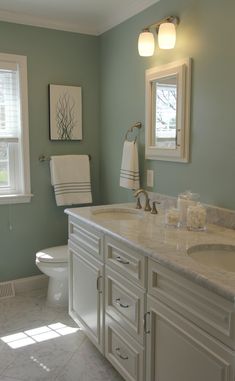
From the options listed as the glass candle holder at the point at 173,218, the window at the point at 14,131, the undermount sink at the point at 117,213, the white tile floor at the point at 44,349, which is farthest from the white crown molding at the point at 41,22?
the white tile floor at the point at 44,349

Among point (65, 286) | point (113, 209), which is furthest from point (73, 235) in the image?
point (65, 286)

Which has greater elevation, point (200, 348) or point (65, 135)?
point (65, 135)

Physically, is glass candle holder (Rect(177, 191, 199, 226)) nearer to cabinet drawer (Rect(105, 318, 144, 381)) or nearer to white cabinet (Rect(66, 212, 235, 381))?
white cabinet (Rect(66, 212, 235, 381))

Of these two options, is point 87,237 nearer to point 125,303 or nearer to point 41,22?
point 125,303

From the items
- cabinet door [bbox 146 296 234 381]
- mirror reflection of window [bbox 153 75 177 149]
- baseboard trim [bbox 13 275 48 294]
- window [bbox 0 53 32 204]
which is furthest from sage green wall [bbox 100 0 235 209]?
baseboard trim [bbox 13 275 48 294]

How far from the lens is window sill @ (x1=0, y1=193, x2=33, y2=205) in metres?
3.04

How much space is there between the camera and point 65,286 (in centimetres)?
295

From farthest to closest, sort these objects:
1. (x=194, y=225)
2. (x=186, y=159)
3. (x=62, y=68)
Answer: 1. (x=62, y=68)
2. (x=186, y=159)
3. (x=194, y=225)

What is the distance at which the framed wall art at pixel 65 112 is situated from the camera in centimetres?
313

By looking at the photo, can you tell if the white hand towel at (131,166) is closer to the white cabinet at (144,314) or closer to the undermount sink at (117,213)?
the undermount sink at (117,213)

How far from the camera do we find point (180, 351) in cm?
144

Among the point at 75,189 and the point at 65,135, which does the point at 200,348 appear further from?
the point at 65,135

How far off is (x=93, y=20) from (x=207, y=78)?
4.73 ft

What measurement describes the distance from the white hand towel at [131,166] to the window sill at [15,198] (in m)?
0.91
